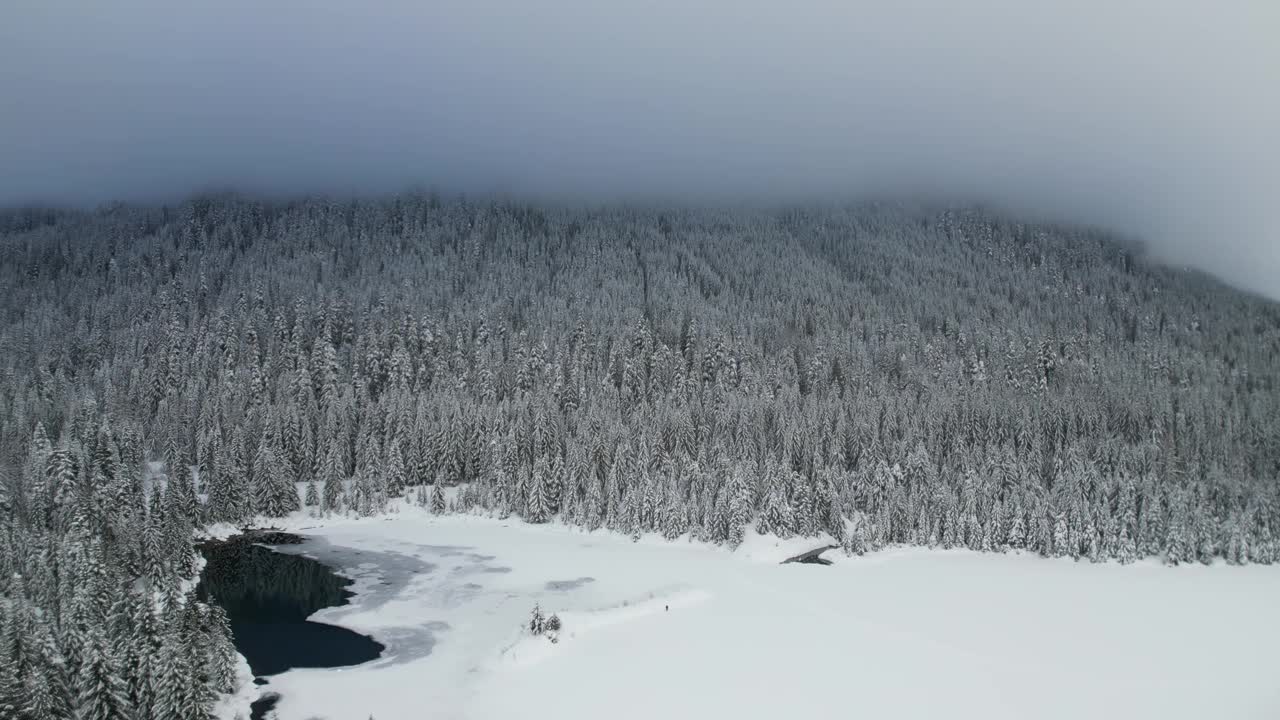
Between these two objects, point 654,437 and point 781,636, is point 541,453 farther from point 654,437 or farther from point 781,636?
point 781,636

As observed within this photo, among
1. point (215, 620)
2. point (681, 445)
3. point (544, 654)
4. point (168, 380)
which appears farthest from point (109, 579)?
point (168, 380)

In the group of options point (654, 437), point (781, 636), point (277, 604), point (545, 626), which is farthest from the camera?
point (654, 437)

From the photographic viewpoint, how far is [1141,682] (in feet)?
204

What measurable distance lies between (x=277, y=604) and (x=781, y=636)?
163ft

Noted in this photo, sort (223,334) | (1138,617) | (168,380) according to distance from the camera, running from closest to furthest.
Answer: (1138,617) → (168,380) → (223,334)

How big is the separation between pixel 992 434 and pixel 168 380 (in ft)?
524

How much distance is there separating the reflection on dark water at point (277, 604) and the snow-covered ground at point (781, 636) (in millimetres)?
2389

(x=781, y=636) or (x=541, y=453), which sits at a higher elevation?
(x=541, y=453)

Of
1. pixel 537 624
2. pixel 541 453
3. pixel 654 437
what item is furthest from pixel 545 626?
pixel 654 437

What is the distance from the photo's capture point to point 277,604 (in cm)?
8094

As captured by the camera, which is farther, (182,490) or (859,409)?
(859,409)

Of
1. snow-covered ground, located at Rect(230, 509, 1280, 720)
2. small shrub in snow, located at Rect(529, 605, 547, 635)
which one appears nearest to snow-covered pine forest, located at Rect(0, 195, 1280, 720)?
snow-covered ground, located at Rect(230, 509, 1280, 720)

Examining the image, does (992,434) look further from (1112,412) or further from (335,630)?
(335,630)

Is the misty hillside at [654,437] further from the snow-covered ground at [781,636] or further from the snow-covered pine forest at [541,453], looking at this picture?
the snow-covered ground at [781,636]
